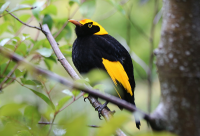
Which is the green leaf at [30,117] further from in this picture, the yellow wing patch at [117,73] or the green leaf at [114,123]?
the yellow wing patch at [117,73]

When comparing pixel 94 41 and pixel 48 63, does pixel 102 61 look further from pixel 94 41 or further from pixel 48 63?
pixel 48 63

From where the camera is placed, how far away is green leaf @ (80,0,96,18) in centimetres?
205

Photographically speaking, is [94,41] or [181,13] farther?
[94,41]

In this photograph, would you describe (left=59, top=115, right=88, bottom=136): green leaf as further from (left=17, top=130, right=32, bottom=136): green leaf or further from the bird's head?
the bird's head

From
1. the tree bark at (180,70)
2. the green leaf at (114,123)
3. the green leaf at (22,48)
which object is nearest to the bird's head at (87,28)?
the green leaf at (22,48)

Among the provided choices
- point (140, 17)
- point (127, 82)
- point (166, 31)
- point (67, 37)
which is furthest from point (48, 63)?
point (140, 17)

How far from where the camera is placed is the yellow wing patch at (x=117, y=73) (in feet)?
6.94

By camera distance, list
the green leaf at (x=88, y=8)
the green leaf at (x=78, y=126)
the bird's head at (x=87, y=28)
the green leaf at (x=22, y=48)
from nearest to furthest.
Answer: the green leaf at (x=78, y=126) < the green leaf at (x=22, y=48) < the green leaf at (x=88, y=8) < the bird's head at (x=87, y=28)

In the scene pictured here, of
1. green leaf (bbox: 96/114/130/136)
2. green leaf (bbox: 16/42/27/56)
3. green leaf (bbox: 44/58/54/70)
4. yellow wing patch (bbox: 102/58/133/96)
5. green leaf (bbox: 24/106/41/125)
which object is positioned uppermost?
green leaf (bbox: 96/114/130/136)

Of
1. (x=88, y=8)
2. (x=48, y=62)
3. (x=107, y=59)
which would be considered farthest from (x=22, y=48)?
(x=107, y=59)

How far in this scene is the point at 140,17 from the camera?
3717mm

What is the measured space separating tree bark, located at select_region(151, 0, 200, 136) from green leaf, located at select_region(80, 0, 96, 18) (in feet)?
4.37

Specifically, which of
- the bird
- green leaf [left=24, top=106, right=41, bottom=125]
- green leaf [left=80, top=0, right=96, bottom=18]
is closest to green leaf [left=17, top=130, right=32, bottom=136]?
green leaf [left=24, top=106, right=41, bottom=125]

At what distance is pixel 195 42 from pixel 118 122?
1.55 feet
